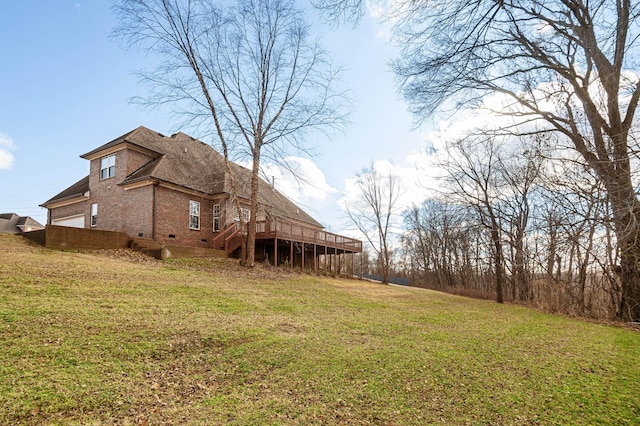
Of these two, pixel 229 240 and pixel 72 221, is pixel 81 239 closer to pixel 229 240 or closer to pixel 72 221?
pixel 229 240

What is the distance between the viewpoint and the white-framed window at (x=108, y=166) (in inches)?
712

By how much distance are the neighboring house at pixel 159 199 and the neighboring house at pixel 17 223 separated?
1746 cm

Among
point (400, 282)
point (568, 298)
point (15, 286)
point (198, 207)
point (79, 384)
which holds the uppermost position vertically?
point (198, 207)

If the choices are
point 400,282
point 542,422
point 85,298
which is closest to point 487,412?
point 542,422

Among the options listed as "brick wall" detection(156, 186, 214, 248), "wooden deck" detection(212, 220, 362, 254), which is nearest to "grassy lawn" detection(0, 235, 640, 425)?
"brick wall" detection(156, 186, 214, 248)

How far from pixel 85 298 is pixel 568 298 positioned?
15798 mm

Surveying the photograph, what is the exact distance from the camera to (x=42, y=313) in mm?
5062

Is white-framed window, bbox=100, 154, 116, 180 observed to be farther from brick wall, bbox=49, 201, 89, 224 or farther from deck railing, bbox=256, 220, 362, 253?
deck railing, bbox=256, 220, 362, 253

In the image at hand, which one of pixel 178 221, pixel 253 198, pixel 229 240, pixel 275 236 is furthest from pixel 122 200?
pixel 275 236

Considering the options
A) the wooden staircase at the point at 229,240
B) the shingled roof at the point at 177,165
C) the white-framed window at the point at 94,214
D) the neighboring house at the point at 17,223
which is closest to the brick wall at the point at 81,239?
the shingled roof at the point at 177,165

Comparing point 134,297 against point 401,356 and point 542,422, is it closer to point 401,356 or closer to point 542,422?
point 401,356

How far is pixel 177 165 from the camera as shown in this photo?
18.9 meters

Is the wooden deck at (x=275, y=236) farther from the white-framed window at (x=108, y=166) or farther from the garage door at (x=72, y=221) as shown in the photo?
the garage door at (x=72, y=221)

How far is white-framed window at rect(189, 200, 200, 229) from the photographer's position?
18.3 metres
